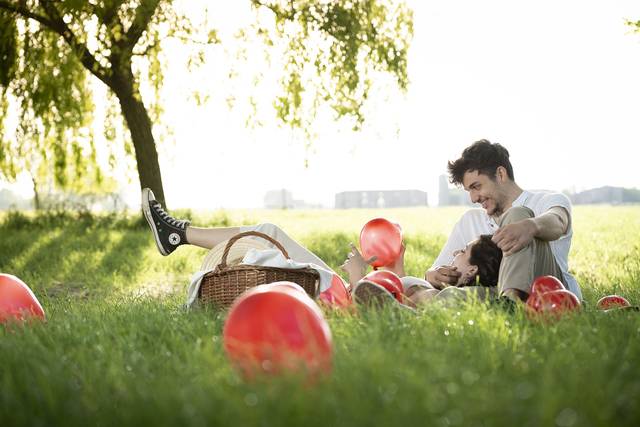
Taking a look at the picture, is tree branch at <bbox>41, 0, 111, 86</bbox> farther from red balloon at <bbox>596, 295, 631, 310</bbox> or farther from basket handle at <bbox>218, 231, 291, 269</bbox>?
red balloon at <bbox>596, 295, 631, 310</bbox>

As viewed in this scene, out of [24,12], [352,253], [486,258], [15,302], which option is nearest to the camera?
[15,302]

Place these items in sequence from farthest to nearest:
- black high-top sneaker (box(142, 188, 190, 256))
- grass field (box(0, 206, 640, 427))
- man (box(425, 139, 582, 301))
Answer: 1. black high-top sneaker (box(142, 188, 190, 256))
2. man (box(425, 139, 582, 301))
3. grass field (box(0, 206, 640, 427))

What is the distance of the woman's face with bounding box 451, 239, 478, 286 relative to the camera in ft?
15.3

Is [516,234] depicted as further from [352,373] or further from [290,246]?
[290,246]

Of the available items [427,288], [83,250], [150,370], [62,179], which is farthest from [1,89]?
[150,370]

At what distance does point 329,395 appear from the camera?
6.72 ft

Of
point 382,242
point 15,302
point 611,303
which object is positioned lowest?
point 611,303

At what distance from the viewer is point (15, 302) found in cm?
414

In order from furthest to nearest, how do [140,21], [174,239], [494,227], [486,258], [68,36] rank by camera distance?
[68,36]
[140,21]
[174,239]
[494,227]
[486,258]

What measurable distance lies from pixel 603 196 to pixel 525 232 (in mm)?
36307

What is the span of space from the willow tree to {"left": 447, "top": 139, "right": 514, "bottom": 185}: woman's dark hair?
663 centimetres

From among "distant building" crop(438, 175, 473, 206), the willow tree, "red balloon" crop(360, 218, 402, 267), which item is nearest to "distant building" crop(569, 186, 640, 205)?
"distant building" crop(438, 175, 473, 206)

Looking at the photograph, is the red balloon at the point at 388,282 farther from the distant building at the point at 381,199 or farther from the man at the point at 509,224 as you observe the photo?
the distant building at the point at 381,199

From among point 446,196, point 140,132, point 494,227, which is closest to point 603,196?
point 446,196
